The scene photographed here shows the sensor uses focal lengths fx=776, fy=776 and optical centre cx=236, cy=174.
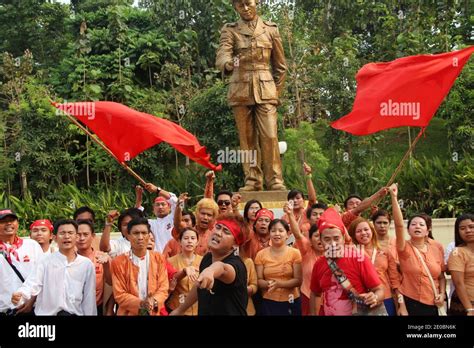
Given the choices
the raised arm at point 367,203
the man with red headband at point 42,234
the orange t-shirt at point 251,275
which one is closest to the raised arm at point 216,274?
the orange t-shirt at point 251,275

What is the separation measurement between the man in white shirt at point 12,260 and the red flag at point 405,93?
128 inches

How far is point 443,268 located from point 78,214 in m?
3.34

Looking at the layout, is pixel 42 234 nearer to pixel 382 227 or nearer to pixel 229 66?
pixel 382 227

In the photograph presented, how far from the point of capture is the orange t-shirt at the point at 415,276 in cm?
632

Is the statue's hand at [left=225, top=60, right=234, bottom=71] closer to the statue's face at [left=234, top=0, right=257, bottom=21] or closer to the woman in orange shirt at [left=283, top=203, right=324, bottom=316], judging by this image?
the statue's face at [left=234, top=0, right=257, bottom=21]

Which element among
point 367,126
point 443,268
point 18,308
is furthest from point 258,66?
point 18,308

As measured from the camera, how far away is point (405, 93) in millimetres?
8078

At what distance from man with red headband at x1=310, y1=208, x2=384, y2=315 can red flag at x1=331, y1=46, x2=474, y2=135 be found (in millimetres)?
2594

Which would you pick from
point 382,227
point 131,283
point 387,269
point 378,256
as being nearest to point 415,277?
point 387,269

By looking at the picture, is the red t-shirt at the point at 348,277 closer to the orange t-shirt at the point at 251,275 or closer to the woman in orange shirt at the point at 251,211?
the orange t-shirt at the point at 251,275

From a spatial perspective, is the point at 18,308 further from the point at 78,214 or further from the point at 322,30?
the point at 322,30

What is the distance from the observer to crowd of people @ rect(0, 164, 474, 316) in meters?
5.50

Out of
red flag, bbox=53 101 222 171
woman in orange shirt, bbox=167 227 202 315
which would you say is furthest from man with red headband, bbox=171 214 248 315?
red flag, bbox=53 101 222 171

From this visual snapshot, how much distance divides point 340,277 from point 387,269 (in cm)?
123
